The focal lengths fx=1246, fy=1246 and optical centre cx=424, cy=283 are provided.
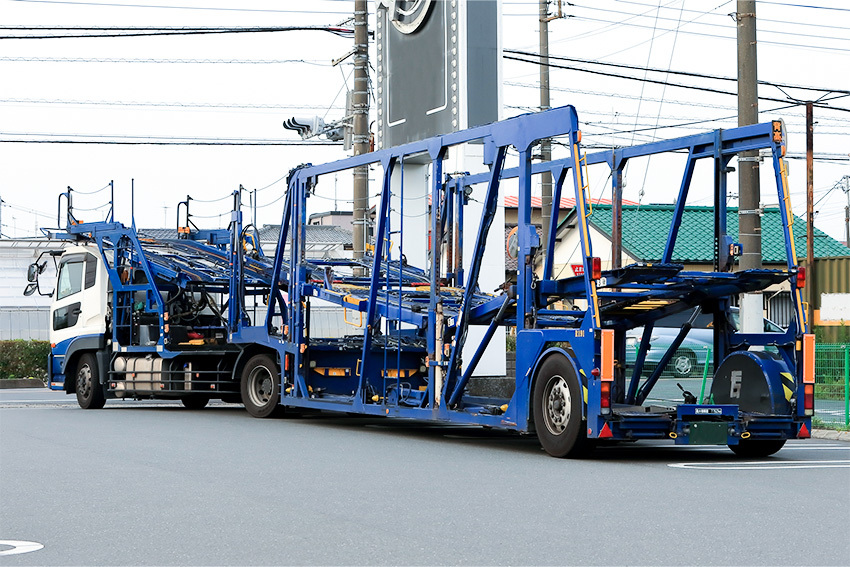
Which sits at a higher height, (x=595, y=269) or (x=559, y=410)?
(x=595, y=269)

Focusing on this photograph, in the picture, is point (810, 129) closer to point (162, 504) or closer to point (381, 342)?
point (381, 342)

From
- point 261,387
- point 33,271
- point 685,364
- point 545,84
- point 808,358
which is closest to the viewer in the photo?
point 808,358

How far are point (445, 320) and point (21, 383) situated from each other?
21.1m

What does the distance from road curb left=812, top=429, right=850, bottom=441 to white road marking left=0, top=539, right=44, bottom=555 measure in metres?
12.0

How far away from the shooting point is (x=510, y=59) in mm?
30750

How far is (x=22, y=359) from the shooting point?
33.9 meters

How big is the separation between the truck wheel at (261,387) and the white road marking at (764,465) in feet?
25.2

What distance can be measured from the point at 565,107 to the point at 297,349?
646cm

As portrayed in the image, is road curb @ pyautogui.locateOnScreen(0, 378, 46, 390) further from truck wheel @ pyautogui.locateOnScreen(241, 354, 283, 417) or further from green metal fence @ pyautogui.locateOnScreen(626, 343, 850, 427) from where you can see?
green metal fence @ pyautogui.locateOnScreen(626, 343, 850, 427)

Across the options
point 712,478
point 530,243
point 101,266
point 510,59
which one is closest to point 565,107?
point 530,243

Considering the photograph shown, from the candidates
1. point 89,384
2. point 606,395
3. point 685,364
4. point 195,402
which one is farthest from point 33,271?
point 606,395

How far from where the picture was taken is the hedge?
111 ft

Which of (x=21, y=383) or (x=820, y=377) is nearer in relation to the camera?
(x=820, y=377)

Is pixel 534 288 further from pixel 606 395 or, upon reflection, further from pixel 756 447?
pixel 756 447
